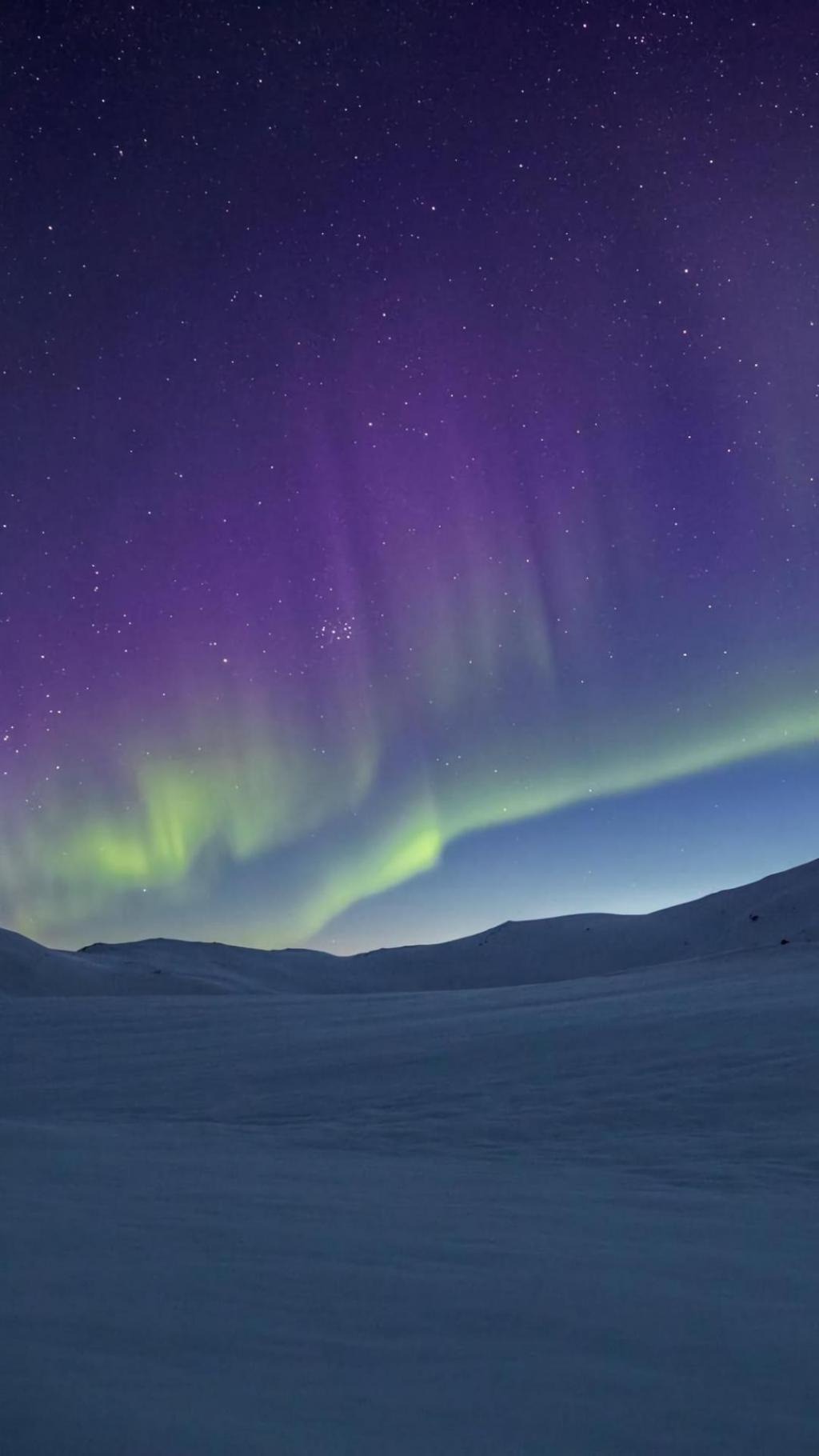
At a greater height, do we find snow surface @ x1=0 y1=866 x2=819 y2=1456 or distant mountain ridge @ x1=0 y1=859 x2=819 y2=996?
distant mountain ridge @ x1=0 y1=859 x2=819 y2=996

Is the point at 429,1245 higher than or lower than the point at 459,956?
lower

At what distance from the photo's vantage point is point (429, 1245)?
3492 mm

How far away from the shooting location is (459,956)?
39.4 metres

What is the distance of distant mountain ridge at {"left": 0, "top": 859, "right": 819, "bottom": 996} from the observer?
2977 centimetres

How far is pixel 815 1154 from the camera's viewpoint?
17.7ft

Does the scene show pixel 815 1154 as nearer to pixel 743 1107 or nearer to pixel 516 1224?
pixel 743 1107

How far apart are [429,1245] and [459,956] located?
36.8 meters

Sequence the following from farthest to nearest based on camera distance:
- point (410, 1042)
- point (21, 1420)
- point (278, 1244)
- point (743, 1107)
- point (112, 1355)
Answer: point (410, 1042), point (743, 1107), point (278, 1244), point (112, 1355), point (21, 1420)

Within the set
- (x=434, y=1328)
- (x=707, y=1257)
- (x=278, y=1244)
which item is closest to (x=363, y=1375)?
(x=434, y=1328)

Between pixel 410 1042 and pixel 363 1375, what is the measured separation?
25.8ft

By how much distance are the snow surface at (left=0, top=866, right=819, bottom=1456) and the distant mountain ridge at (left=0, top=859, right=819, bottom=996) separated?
19.7m

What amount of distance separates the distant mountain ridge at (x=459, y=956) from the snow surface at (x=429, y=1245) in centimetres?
1975

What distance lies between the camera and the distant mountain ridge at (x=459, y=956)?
97.7ft

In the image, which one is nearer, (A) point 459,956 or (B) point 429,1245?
(B) point 429,1245
